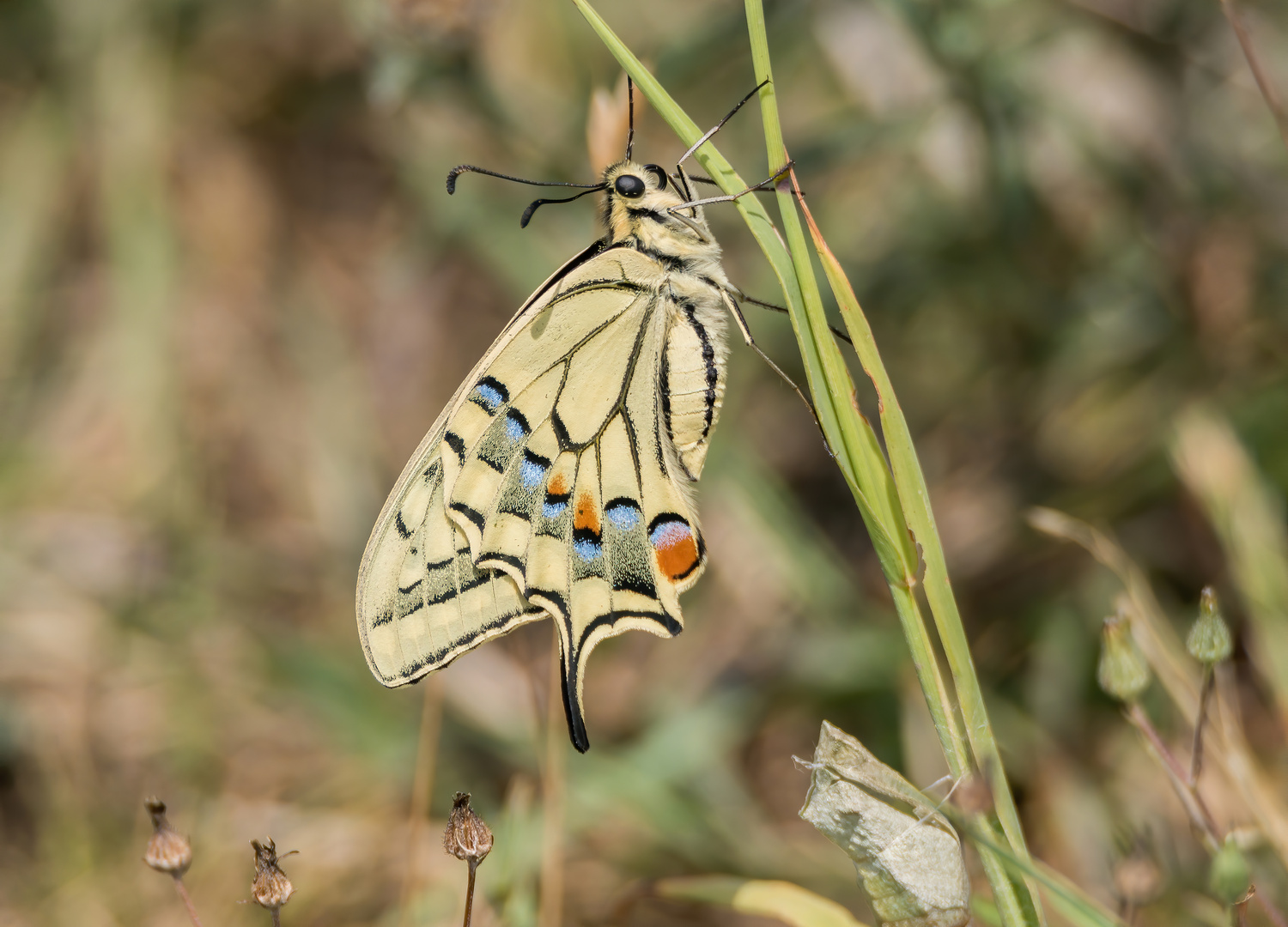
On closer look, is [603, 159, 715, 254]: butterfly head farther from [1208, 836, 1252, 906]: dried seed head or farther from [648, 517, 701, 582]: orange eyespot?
[1208, 836, 1252, 906]: dried seed head

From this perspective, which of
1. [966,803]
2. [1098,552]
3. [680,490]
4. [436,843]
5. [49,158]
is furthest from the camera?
[49,158]

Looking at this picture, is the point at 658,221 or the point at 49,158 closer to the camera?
the point at 658,221

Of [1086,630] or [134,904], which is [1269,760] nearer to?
Result: [1086,630]

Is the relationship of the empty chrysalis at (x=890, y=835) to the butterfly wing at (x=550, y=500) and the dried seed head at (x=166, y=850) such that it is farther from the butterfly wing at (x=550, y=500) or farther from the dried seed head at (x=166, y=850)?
the dried seed head at (x=166, y=850)

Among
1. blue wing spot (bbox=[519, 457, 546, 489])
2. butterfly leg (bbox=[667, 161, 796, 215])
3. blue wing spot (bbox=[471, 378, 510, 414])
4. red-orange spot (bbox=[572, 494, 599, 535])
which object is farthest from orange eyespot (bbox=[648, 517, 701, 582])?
butterfly leg (bbox=[667, 161, 796, 215])

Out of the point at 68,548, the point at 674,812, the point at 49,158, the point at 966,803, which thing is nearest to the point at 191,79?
the point at 49,158

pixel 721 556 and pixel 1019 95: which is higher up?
pixel 1019 95

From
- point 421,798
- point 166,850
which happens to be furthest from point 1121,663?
point 421,798
